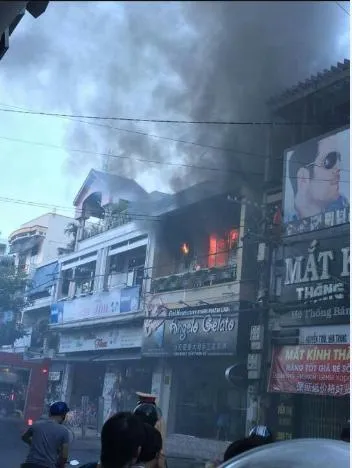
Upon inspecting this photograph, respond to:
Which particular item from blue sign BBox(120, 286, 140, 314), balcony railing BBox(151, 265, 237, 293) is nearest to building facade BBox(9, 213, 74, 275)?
blue sign BBox(120, 286, 140, 314)

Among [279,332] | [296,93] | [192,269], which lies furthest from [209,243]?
[296,93]

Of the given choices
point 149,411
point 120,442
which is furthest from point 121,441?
point 149,411

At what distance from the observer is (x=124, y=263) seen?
11.3 metres

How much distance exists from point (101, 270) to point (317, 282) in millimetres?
4128

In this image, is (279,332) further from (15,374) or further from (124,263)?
(15,374)

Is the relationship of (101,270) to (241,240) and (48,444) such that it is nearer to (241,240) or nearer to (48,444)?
(241,240)

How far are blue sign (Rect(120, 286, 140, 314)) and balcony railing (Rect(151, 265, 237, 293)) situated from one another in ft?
1.63

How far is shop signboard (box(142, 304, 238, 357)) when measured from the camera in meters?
10.6

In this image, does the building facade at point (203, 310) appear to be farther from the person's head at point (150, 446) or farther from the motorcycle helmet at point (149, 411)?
the person's head at point (150, 446)

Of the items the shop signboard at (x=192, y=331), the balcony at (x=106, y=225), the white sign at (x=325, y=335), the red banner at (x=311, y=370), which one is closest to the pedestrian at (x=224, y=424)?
the shop signboard at (x=192, y=331)

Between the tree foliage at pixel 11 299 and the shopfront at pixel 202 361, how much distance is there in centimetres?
307

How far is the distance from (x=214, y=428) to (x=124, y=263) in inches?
153

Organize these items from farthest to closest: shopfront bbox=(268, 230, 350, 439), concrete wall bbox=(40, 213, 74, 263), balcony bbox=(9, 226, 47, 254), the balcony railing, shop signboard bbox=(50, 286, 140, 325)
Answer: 1. the balcony railing
2. shop signboard bbox=(50, 286, 140, 325)
3. concrete wall bbox=(40, 213, 74, 263)
4. shopfront bbox=(268, 230, 350, 439)
5. balcony bbox=(9, 226, 47, 254)

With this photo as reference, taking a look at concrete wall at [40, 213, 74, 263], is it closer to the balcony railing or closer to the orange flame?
the balcony railing
